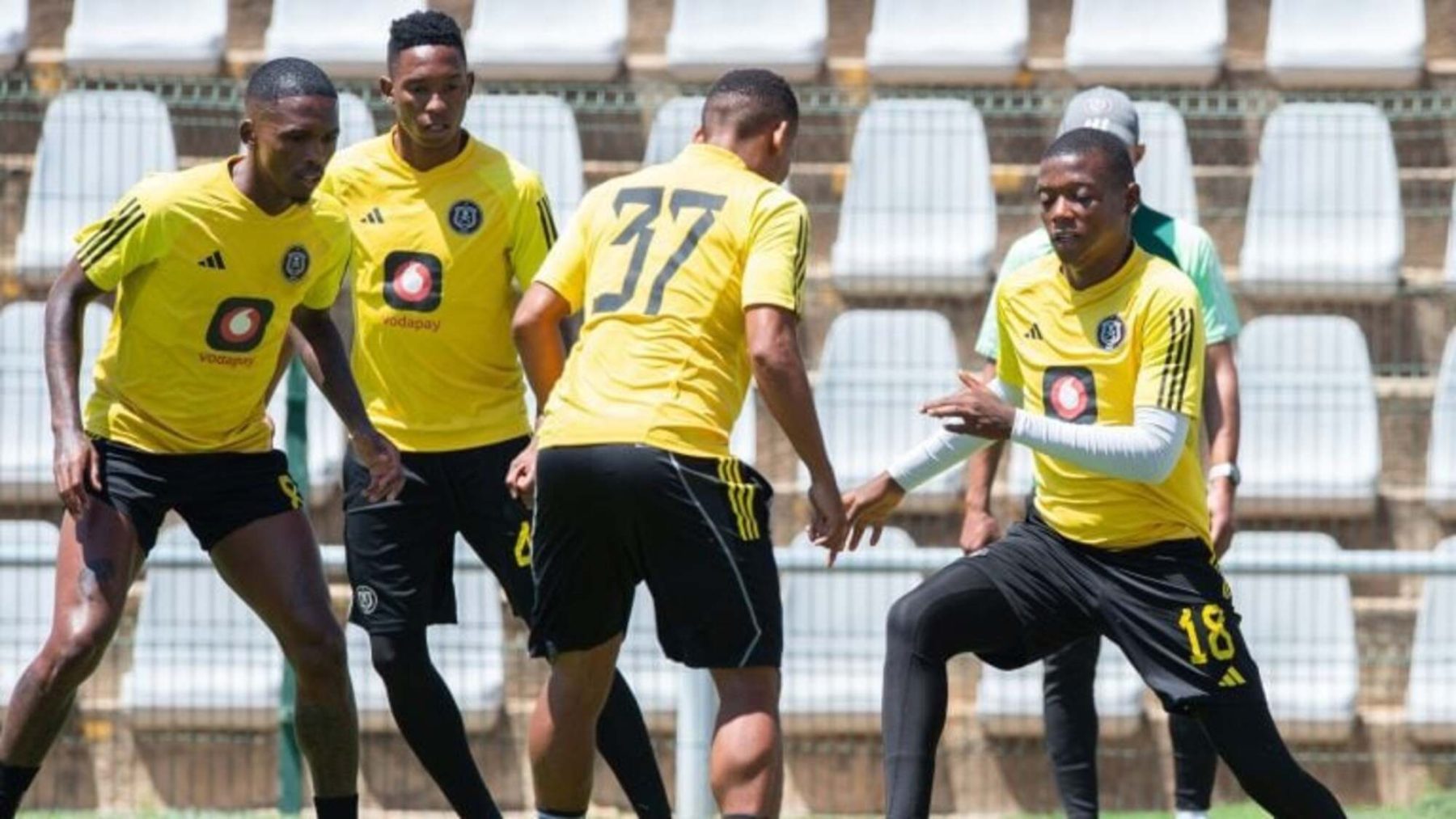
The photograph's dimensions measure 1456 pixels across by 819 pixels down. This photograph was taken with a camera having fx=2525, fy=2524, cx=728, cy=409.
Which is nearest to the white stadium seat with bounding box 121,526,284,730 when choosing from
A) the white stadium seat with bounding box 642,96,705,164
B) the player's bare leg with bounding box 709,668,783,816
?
the white stadium seat with bounding box 642,96,705,164

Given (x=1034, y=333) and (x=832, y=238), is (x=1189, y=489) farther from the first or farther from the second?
(x=832, y=238)

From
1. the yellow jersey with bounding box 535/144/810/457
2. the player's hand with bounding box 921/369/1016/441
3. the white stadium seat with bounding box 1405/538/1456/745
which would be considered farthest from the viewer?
the white stadium seat with bounding box 1405/538/1456/745

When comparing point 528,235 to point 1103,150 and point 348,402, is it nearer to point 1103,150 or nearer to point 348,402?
point 348,402

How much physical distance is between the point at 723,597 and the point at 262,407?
1.69 m

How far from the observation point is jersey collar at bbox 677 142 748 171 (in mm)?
5898

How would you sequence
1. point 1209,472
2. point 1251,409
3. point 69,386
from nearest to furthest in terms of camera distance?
point 69,386 → point 1209,472 → point 1251,409

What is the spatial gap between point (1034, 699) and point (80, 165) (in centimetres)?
439

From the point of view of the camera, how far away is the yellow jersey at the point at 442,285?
6961 millimetres

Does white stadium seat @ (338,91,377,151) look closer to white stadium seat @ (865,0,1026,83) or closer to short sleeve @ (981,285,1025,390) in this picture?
white stadium seat @ (865,0,1026,83)

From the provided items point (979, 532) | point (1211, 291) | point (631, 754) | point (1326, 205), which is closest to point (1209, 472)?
point (1211, 291)

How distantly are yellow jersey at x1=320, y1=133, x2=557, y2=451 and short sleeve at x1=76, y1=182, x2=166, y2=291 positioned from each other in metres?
0.76

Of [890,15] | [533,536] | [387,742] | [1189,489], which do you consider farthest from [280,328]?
[890,15]

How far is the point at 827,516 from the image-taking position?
5.82 m

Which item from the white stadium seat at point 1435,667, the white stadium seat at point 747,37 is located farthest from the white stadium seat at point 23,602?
the white stadium seat at point 1435,667
